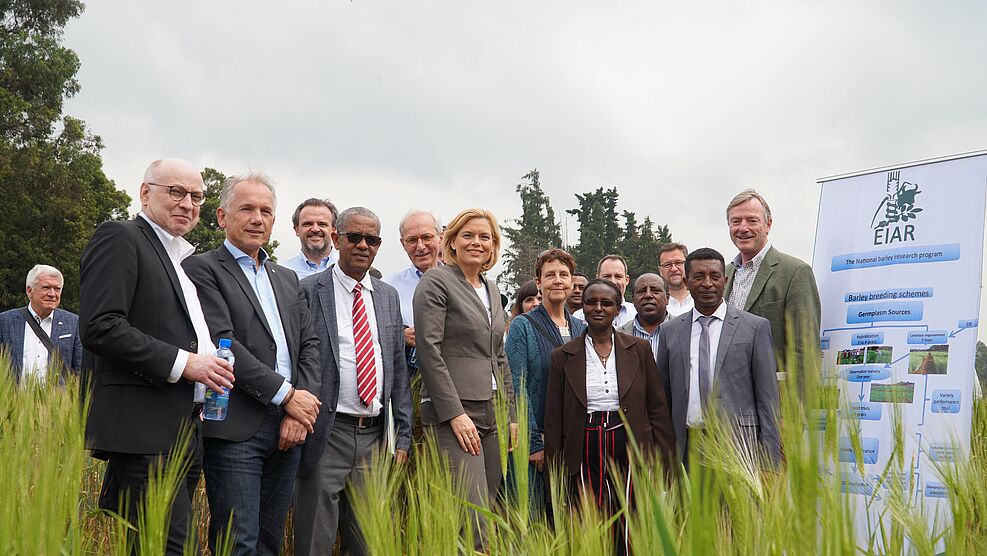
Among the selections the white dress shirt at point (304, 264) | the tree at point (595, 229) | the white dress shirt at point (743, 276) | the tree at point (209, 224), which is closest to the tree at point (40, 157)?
the tree at point (209, 224)

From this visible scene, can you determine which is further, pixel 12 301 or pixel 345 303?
pixel 12 301

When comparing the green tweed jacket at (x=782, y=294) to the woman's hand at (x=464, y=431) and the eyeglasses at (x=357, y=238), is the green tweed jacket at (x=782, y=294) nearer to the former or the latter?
the woman's hand at (x=464, y=431)

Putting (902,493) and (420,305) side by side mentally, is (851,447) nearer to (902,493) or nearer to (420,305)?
(902,493)

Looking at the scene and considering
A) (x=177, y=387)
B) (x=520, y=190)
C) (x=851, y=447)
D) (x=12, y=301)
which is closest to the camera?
(x=851, y=447)

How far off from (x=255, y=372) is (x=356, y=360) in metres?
0.83

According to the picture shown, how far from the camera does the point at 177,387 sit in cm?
343

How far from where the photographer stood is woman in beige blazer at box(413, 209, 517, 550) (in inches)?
183

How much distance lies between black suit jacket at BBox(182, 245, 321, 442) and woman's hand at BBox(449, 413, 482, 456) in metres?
0.82

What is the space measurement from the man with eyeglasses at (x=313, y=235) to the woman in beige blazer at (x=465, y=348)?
1.58 metres

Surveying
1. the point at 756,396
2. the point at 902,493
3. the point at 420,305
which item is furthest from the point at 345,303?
the point at 902,493

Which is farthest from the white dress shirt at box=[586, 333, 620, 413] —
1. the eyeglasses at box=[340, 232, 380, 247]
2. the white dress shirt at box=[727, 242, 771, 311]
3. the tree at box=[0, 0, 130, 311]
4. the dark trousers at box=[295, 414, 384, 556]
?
the tree at box=[0, 0, 130, 311]

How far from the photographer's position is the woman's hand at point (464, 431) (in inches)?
182

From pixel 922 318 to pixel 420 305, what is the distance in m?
2.98

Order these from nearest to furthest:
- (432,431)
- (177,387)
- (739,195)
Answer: (177,387)
(432,431)
(739,195)
